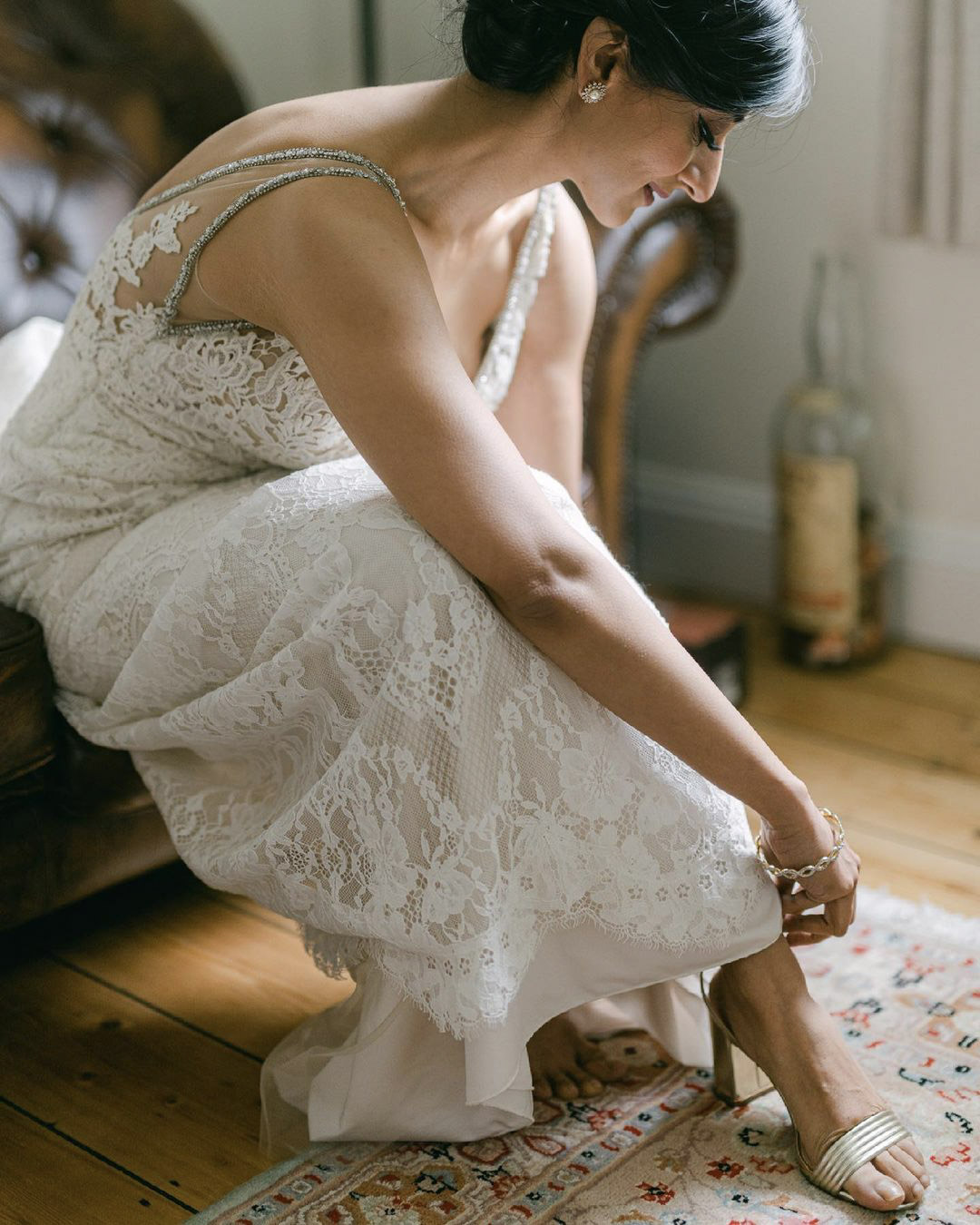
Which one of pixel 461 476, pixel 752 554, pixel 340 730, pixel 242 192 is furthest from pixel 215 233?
pixel 752 554

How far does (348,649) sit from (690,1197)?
1.62 ft

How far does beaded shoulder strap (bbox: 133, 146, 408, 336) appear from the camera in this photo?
3.74 feet

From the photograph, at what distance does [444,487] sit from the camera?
107 centimetres

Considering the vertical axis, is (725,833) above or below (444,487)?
below

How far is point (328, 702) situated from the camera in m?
1.13

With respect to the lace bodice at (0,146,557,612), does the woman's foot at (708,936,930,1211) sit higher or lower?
lower

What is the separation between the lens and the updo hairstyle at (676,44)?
107cm

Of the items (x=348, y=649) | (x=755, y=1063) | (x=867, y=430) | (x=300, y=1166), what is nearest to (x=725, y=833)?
(x=755, y=1063)

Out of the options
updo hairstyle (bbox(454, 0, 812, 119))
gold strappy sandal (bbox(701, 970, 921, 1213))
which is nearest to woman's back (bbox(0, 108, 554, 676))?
updo hairstyle (bbox(454, 0, 812, 119))

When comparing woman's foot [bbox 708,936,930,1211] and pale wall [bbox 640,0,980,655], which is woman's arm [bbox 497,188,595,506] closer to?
woman's foot [bbox 708,936,930,1211]

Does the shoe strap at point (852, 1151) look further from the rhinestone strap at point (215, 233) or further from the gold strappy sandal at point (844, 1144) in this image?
the rhinestone strap at point (215, 233)

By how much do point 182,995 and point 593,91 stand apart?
2.99ft

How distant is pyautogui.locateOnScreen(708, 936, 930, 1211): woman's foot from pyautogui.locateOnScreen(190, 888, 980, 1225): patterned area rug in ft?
0.09

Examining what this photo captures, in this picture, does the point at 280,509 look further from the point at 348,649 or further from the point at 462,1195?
the point at 462,1195
